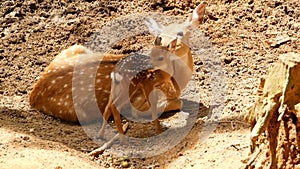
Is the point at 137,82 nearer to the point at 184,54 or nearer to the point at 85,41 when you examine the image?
the point at 184,54

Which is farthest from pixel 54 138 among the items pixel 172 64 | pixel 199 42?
pixel 199 42

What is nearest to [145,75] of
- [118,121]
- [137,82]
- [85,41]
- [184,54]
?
[137,82]

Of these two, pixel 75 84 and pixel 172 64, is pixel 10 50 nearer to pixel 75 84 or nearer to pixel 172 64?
pixel 75 84

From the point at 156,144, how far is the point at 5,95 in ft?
7.07

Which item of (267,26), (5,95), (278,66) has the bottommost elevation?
(5,95)

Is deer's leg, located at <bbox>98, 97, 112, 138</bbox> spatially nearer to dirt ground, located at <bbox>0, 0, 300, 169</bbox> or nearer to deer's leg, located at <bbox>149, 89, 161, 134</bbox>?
dirt ground, located at <bbox>0, 0, 300, 169</bbox>

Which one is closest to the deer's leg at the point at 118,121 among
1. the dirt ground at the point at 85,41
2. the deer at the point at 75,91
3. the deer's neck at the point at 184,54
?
the dirt ground at the point at 85,41

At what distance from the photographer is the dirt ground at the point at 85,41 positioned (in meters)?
5.14

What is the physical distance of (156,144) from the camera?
19.0 ft

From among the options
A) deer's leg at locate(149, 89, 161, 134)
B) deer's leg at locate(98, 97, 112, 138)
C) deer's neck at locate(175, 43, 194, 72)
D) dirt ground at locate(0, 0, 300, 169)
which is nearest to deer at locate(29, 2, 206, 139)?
deer's neck at locate(175, 43, 194, 72)

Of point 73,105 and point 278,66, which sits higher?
point 278,66

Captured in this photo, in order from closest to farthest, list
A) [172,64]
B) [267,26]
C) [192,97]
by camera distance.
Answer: [172,64] < [192,97] < [267,26]

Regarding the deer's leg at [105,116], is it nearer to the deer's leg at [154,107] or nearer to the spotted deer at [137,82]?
the spotted deer at [137,82]

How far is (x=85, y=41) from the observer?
8211mm
